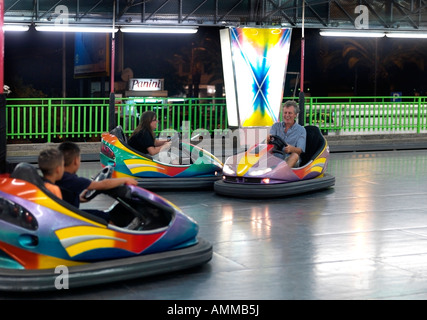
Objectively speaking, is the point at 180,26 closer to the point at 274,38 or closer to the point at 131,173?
the point at 274,38

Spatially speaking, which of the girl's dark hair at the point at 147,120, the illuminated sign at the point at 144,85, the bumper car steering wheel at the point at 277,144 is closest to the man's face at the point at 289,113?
the bumper car steering wheel at the point at 277,144

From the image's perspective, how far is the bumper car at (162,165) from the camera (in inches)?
299

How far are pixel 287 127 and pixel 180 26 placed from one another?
6530 millimetres

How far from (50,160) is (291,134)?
4129 millimetres

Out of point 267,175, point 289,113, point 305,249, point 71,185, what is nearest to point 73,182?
point 71,185

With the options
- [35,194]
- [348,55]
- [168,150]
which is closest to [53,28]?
[168,150]

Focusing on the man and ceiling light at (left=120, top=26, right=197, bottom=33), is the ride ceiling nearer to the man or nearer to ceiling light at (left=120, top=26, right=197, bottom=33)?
ceiling light at (left=120, top=26, right=197, bottom=33)

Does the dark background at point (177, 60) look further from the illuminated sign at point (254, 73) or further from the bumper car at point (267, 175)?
the bumper car at point (267, 175)

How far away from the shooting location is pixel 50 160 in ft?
12.9

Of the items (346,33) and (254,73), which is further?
(346,33)

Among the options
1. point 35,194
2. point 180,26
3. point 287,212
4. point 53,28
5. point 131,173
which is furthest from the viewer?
point 180,26

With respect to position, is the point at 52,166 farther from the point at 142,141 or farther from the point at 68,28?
the point at 68,28

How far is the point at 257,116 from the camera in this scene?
13.0 m

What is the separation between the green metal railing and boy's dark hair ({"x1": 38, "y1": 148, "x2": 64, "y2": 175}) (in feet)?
26.5
